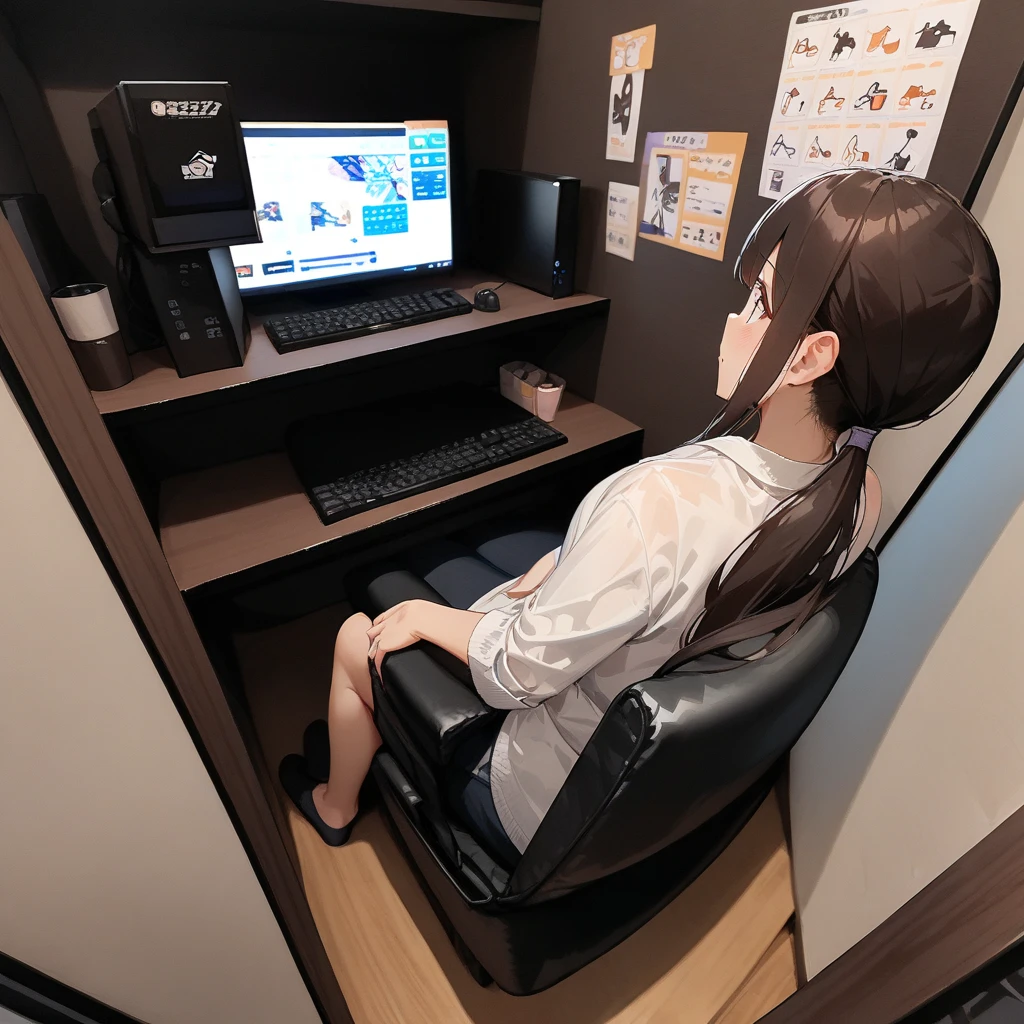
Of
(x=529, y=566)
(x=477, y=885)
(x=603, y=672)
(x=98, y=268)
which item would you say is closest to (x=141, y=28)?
(x=98, y=268)

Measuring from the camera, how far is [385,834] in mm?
1258

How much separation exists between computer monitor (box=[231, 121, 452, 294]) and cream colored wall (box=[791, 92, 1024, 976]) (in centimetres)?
100

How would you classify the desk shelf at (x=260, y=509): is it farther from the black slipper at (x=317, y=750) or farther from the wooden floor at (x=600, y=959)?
the wooden floor at (x=600, y=959)

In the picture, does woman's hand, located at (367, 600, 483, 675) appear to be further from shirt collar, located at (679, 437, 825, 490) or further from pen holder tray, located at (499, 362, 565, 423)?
pen holder tray, located at (499, 362, 565, 423)

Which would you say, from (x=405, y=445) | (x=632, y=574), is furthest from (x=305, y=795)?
(x=632, y=574)

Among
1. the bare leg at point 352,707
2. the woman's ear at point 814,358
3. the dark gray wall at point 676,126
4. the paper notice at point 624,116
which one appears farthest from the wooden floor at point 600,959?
the paper notice at point 624,116

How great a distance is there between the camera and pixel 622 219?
119 centimetres

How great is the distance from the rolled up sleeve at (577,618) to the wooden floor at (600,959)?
68cm

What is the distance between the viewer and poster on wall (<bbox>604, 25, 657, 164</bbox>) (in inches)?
40.2

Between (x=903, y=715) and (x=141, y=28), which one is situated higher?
(x=141, y=28)

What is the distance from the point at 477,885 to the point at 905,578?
783mm

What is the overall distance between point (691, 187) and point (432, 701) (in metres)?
0.97

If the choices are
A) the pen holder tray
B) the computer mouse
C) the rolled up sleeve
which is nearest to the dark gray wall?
the pen holder tray

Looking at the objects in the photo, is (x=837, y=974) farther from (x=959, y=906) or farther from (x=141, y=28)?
(x=141, y=28)
